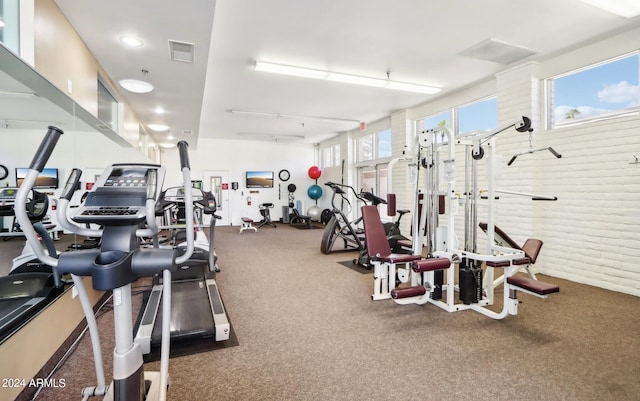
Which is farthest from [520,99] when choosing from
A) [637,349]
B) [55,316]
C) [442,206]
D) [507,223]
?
[55,316]

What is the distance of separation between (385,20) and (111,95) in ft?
12.7

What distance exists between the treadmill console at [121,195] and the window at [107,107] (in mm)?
3045

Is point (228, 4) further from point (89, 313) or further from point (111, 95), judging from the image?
point (89, 313)

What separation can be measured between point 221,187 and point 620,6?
10.3 metres

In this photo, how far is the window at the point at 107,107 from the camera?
161 inches

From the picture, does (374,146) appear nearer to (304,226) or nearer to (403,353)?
(304,226)

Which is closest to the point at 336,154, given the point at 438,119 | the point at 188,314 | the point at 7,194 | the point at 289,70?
the point at 438,119

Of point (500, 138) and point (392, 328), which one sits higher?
point (500, 138)

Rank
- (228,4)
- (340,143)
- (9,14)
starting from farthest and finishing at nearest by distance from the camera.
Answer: (340,143) < (228,4) < (9,14)

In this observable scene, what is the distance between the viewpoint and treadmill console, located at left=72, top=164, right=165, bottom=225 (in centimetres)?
138

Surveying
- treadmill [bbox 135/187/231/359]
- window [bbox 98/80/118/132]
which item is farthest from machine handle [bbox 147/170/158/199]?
window [bbox 98/80/118/132]

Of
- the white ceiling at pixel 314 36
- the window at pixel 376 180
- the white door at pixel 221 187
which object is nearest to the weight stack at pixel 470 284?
the white ceiling at pixel 314 36

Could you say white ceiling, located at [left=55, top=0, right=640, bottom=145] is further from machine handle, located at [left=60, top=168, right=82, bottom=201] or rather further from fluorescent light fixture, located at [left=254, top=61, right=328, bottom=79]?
machine handle, located at [left=60, top=168, right=82, bottom=201]

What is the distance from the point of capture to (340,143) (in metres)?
10.3
